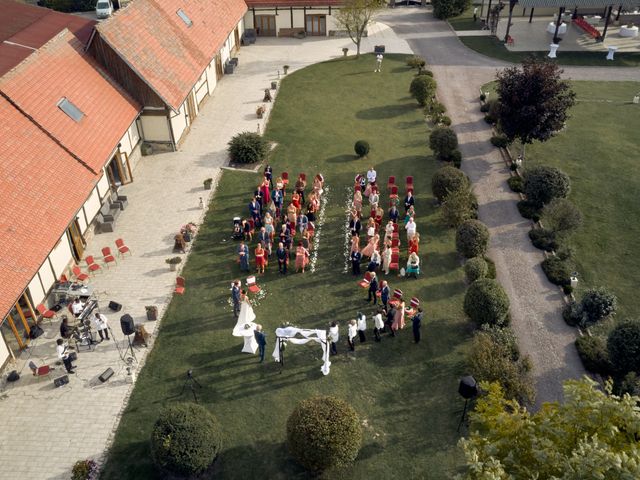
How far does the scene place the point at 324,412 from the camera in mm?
17359

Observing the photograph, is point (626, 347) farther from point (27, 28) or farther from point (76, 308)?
point (27, 28)

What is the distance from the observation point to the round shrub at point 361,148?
3500 cm

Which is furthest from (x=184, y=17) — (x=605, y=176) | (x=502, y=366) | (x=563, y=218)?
(x=502, y=366)

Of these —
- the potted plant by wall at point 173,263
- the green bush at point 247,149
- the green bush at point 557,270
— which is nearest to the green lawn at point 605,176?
the green bush at point 557,270

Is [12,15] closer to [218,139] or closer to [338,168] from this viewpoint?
[218,139]

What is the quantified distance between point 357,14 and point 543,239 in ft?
94.4

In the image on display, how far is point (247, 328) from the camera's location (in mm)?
22594

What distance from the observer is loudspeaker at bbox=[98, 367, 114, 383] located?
830 inches

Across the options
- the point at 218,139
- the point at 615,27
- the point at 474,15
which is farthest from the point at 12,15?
the point at 615,27

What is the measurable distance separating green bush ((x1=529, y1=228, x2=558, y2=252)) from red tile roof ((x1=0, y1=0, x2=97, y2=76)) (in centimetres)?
2775

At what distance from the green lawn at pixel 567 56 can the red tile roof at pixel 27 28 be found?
106 feet

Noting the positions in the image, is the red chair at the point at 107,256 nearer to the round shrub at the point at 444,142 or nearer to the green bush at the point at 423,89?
the round shrub at the point at 444,142

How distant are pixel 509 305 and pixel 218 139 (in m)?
21.9

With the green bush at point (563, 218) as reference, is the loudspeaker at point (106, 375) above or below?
below
